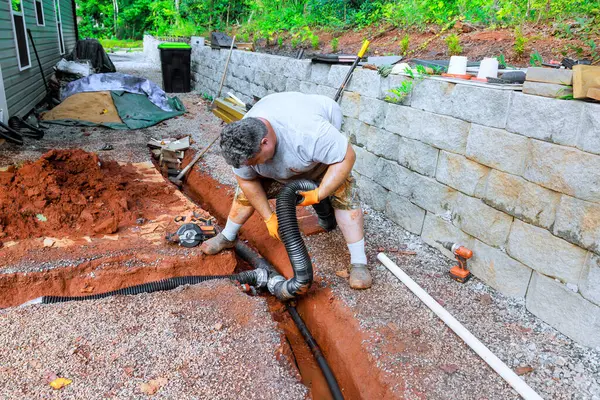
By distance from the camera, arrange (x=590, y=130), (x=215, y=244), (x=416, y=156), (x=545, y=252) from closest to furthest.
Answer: (x=590, y=130) < (x=545, y=252) < (x=215, y=244) < (x=416, y=156)

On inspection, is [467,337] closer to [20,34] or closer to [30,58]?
[20,34]

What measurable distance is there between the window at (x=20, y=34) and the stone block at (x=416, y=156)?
736 centimetres

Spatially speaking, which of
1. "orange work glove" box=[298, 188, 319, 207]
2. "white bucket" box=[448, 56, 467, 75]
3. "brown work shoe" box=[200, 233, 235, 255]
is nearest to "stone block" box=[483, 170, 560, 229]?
"white bucket" box=[448, 56, 467, 75]

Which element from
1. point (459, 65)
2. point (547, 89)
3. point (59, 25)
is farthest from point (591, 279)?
point (59, 25)

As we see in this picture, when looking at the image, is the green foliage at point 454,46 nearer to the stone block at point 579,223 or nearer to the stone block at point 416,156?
the stone block at point 416,156

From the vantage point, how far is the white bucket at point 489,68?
3.40 metres

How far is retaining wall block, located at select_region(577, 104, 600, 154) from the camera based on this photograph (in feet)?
7.71

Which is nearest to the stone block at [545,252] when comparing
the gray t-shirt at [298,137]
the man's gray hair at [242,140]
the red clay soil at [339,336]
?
the red clay soil at [339,336]

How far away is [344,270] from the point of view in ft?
11.5

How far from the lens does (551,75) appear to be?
2.59 metres

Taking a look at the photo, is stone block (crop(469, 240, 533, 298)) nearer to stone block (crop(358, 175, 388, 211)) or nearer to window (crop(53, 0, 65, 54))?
stone block (crop(358, 175, 388, 211))

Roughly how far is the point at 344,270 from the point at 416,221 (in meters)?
0.94

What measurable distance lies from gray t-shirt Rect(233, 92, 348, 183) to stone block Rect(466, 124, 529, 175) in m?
1.04

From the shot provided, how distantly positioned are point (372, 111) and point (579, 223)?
234cm
